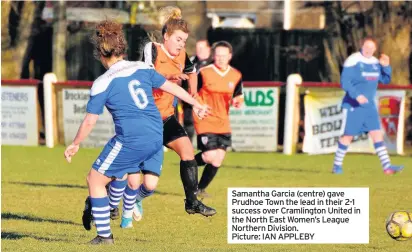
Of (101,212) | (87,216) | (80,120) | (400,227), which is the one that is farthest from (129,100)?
(80,120)

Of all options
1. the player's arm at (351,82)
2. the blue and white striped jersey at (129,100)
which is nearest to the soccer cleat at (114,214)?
the blue and white striped jersey at (129,100)

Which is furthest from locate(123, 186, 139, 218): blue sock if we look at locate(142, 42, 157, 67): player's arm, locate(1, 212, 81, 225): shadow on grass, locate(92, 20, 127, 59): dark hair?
locate(92, 20, 127, 59): dark hair

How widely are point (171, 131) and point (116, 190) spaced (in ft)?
3.09

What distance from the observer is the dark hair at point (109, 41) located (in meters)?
10.1

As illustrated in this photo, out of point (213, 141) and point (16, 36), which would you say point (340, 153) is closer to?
point (213, 141)

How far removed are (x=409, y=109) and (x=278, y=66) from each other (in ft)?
11.2

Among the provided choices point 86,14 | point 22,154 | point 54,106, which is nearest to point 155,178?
point 22,154

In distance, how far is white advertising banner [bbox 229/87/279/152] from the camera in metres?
23.0

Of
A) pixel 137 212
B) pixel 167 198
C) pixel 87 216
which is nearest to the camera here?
pixel 87 216

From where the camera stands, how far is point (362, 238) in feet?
35.0

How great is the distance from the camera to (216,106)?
15156 millimetres

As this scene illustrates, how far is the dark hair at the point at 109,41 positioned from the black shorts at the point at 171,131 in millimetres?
1992

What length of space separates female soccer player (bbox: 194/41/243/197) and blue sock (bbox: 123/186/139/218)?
125 inches

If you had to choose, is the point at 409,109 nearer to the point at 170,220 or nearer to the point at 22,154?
the point at 22,154
